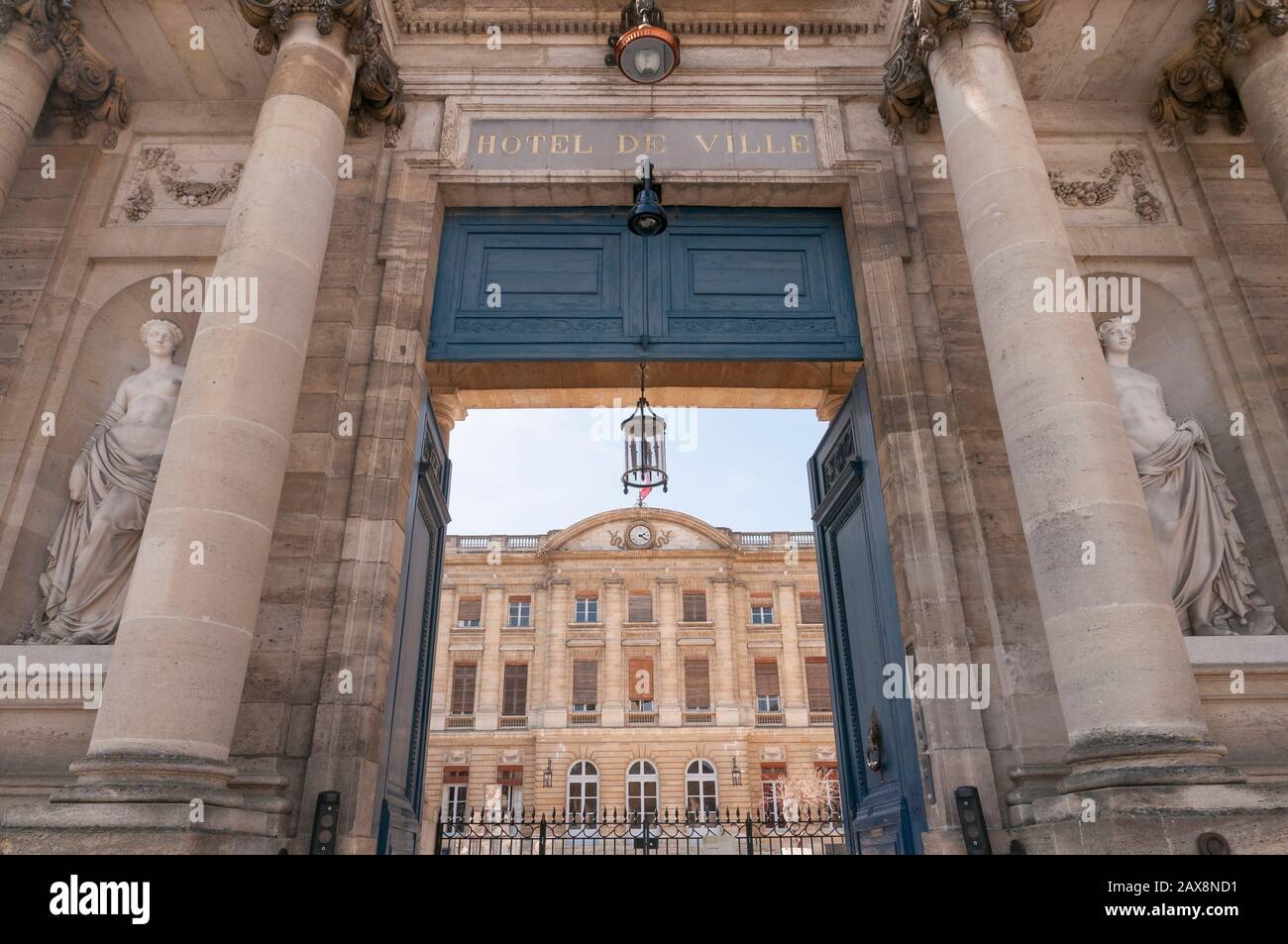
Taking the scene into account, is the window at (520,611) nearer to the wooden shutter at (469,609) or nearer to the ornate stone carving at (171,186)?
the wooden shutter at (469,609)

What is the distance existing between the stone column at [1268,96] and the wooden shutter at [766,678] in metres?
27.1

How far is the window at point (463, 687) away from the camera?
102 feet

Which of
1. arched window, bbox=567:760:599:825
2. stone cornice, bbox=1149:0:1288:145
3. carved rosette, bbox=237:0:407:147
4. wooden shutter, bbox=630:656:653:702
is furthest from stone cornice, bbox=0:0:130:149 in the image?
wooden shutter, bbox=630:656:653:702

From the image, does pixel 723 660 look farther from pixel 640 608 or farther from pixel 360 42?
pixel 360 42

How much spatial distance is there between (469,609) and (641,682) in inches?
294

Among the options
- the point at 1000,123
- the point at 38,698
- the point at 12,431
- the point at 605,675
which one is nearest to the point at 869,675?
the point at 1000,123

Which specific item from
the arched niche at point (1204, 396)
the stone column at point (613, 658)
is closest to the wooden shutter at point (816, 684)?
the stone column at point (613, 658)

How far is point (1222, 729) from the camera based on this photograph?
16.4 feet

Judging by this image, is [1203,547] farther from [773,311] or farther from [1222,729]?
[773,311]

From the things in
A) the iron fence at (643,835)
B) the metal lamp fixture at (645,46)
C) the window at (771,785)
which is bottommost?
the iron fence at (643,835)

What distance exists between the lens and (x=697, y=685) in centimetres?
3109

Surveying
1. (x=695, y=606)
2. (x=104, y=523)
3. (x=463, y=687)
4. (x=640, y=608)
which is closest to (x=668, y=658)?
(x=640, y=608)

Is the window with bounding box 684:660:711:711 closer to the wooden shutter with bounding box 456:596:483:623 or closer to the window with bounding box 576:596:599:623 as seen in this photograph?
the window with bounding box 576:596:599:623

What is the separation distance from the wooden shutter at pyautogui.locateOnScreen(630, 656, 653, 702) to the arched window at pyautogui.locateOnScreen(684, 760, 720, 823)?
296 centimetres
